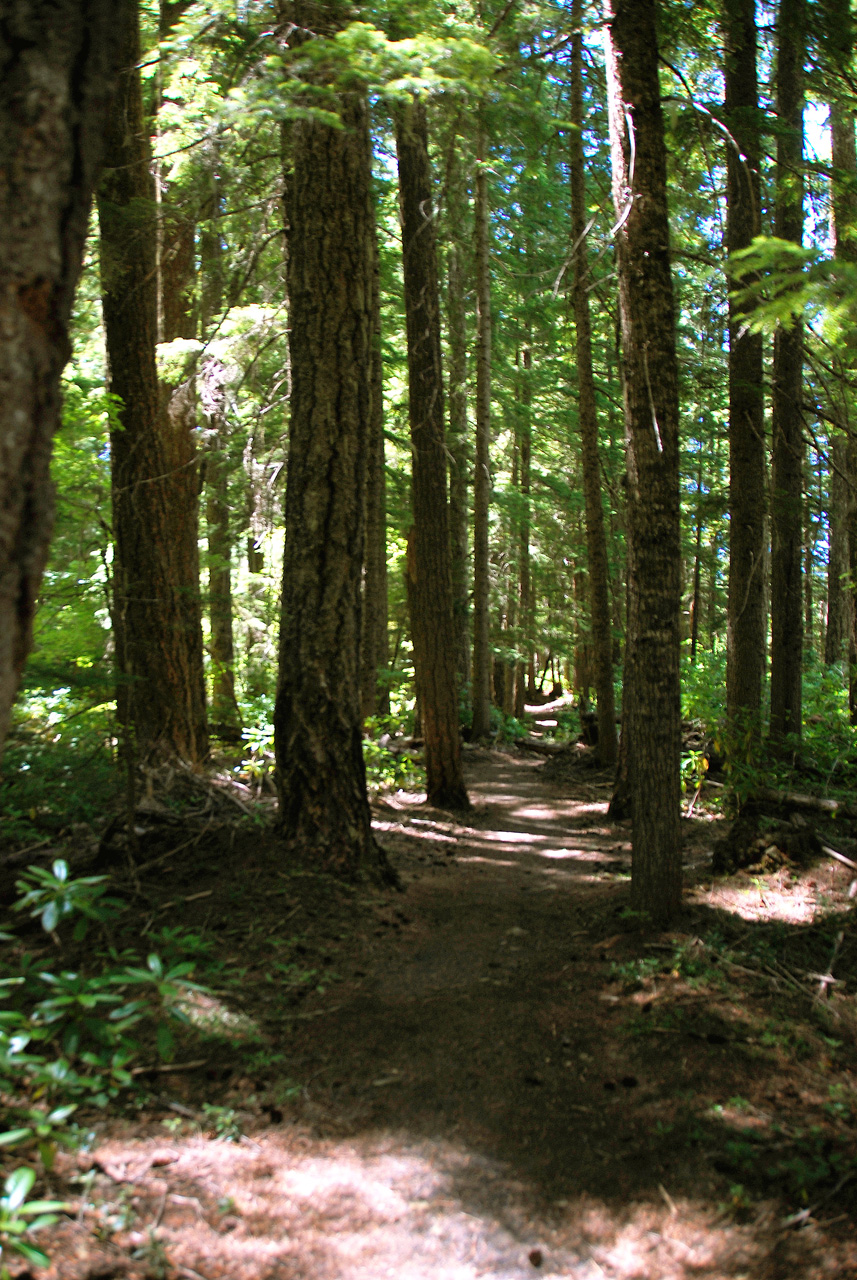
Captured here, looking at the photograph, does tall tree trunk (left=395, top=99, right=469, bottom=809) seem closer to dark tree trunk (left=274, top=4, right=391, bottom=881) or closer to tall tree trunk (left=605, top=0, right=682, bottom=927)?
dark tree trunk (left=274, top=4, right=391, bottom=881)

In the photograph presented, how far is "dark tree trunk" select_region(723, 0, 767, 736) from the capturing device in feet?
27.5

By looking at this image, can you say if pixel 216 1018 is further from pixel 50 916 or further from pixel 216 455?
pixel 216 455

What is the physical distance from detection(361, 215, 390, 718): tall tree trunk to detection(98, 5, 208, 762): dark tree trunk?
3671 mm

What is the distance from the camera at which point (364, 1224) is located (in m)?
2.70

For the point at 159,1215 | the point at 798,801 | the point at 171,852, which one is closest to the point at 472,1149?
the point at 159,1215

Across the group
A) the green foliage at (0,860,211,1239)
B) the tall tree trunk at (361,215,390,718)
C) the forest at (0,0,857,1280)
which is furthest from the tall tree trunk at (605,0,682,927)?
the tall tree trunk at (361,215,390,718)

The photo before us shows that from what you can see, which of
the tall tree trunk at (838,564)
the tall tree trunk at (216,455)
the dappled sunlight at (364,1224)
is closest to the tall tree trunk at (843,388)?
the tall tree trunk at (838,564)

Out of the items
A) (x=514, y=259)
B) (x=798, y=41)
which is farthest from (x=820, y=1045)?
(x=514, y=259)

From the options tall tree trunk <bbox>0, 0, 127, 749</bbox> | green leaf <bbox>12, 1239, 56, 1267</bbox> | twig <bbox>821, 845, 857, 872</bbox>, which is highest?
tall tree trunk <bbox>0, 0, 127, 749</bbox>

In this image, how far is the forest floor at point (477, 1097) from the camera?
8.36 feet

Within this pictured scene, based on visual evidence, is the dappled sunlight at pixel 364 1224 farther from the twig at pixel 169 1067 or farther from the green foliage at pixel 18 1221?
the twig at pixel 169 1067

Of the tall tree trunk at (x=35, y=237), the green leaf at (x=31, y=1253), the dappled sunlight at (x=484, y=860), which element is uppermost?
the tall tree trunk at (x=35, y=237)

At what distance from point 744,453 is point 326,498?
5.53 meters

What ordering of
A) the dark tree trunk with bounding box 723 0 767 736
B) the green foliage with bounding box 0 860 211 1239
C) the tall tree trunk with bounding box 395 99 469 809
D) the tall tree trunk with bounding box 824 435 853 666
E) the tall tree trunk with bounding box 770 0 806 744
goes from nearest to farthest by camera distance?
the green foliage with bounding box 0 860 211 1239
the dark tree trunk with bounding box 723 0 767 736
the tall tree trunk with bounding box 770 0 806 744
the tall tree trunk with bounding box 395 99 469 809
the tall tree trunk with bounding box 824 435 853 666
